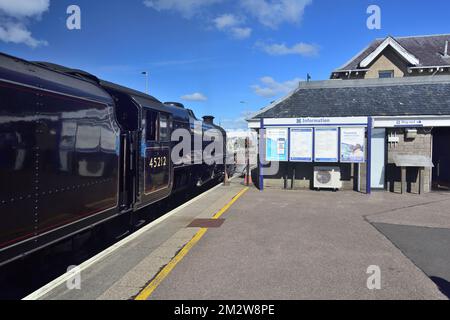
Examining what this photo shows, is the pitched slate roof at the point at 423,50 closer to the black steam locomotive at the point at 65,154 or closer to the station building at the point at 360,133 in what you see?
the station building at the point at 360,133

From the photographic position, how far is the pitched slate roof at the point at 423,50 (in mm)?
24031

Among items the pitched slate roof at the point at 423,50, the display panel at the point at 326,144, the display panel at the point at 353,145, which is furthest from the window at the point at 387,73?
the display panel at the point at 326,144

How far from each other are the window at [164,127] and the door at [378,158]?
797 centimetres

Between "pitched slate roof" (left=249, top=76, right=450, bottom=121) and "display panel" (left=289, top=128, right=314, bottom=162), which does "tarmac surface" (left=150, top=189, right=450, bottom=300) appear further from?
"pitched slate roof" (left=249, top=76, right=450, bottom=121)

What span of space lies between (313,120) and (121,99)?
743cm

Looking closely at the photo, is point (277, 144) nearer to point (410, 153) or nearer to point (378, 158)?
point (378, 158)

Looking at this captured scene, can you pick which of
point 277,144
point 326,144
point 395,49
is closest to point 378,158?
point 326,144

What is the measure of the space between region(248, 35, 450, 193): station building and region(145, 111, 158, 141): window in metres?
5.80

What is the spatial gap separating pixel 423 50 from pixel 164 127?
2502cm

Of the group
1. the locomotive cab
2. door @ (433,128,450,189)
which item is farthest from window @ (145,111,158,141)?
door @ (433,128,450,189)

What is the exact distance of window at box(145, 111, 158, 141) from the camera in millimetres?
7676

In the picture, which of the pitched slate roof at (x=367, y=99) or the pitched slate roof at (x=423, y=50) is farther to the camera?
the pitched slate roof at (x=423, y=50)

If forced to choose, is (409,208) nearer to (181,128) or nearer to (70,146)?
(181,128)

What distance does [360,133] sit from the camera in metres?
12.1
